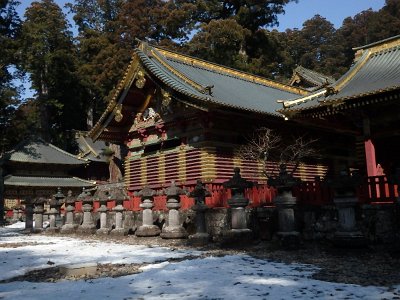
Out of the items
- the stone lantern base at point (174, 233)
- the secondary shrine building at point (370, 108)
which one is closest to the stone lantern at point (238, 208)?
the stone lantern base at point (174, 233)

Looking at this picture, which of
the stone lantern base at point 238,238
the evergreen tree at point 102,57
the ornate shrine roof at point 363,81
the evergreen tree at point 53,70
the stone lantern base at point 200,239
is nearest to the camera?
the stone lantern base at point 238,238

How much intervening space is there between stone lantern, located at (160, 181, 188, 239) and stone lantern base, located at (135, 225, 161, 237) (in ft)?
2.78

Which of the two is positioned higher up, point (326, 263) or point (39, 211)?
point (39, 211)

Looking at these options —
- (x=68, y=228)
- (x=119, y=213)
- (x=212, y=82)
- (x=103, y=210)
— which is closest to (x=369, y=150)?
(x=119, y=213)

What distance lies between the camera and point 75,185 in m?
43.1

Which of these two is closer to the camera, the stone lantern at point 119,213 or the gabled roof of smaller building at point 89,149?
the stone lantern at point 119,213

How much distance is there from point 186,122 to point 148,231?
604 cm

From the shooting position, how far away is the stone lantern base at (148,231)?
14123 millimetres

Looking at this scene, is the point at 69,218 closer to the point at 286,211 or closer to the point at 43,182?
the point at 286,211

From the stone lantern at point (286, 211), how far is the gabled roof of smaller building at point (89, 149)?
39.3 meters

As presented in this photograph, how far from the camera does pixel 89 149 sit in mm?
48562

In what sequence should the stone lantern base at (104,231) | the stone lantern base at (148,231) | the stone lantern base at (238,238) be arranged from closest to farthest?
the stone lantern base at (238,238) → the stone lantern base at (148,231) → the stone lantern base at (104,231)

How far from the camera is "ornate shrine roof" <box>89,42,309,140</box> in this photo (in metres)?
16.8

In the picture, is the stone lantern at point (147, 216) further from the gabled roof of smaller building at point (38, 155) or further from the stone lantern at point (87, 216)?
the gabled roof of smaller building at point (38, 155)
